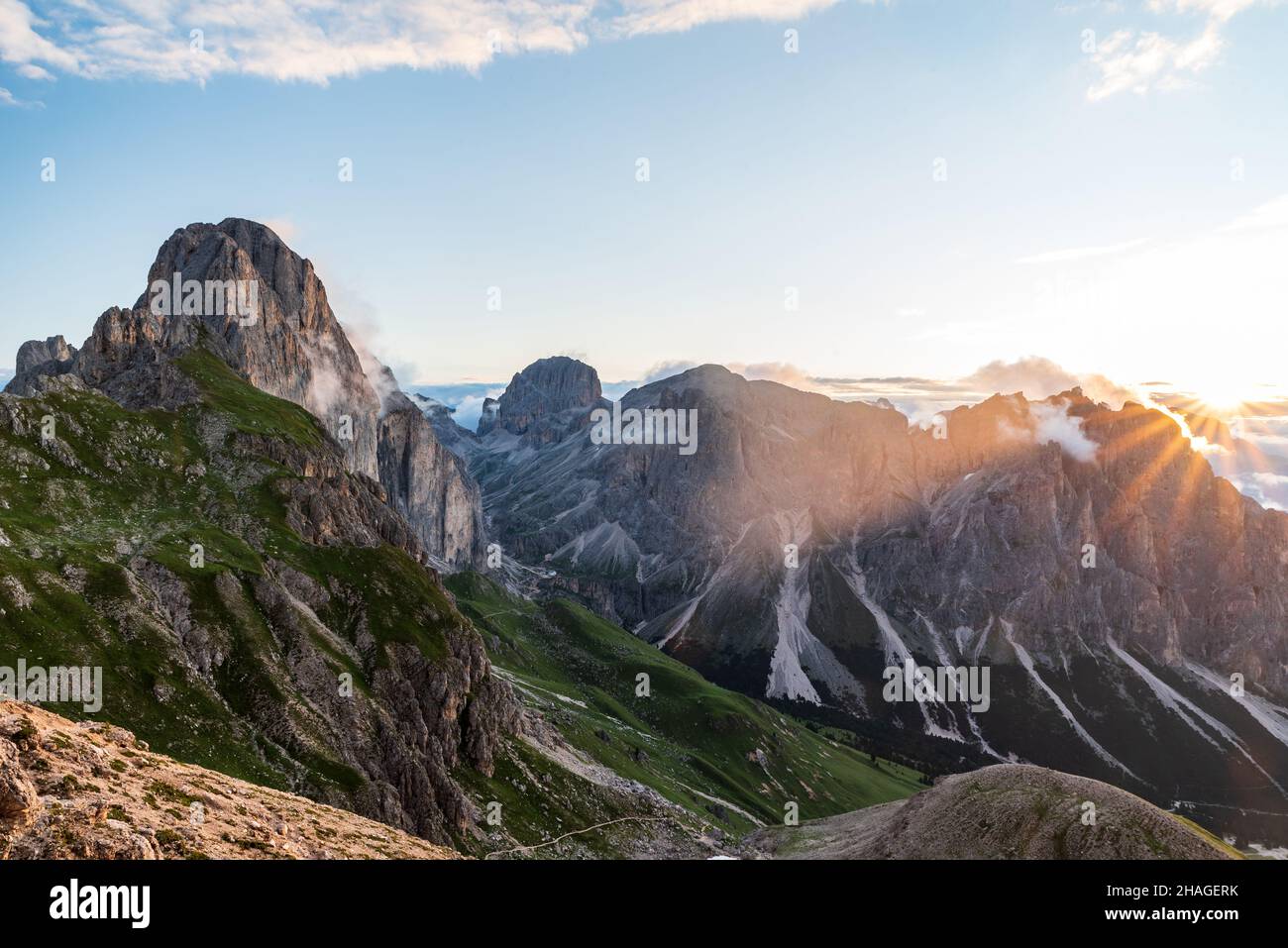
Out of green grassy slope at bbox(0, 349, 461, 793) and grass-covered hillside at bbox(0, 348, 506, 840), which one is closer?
green grassy slope at bbox(0, 349, 461, 793)

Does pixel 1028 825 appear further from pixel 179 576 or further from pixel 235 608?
pixel 179 576

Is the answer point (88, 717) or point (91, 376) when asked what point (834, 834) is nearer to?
point (88, 717)

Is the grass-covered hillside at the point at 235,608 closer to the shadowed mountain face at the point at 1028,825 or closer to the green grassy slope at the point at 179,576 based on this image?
the green grassy slope at the point at 179,576

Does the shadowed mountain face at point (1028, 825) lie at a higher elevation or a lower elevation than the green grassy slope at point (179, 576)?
lower

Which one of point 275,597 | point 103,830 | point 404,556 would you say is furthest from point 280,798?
point 404,556

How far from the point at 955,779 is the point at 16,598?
99.8 meters

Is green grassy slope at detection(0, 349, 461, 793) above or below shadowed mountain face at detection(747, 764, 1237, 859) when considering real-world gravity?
above

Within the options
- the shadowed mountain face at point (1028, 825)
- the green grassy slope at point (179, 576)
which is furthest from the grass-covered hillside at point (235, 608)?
the shadowed mountain face at point (1028, 825)

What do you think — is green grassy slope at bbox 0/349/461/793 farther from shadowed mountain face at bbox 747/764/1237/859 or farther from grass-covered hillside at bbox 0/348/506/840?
shadowed mountain face at bbox 747/764/1237/859

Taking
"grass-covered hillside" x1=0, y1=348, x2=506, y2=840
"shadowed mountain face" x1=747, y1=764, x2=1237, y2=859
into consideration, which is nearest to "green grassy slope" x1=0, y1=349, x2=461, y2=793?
"grass-covered hillside" x1=0, y1=348, x2=506, y2=840
